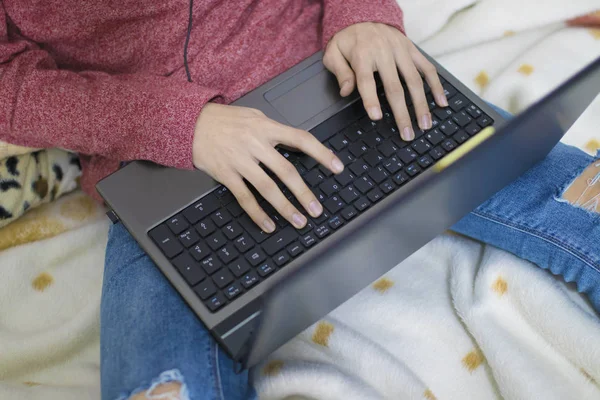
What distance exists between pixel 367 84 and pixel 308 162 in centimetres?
13

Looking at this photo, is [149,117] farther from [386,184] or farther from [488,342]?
[488,342]

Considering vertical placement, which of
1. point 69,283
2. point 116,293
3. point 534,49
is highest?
point 534,49

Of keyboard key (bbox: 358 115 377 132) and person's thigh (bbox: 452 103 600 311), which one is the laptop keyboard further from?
person's thigh (bbox: 452 103 600 311)

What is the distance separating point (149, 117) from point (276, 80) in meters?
0.18

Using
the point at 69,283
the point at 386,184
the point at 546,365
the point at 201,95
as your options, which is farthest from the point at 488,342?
the point at 69,283

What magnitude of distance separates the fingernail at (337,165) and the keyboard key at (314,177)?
2cm

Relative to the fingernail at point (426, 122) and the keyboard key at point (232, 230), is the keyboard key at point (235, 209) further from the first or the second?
the fingernail at point (426, 122)

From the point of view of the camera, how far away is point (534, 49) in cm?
109

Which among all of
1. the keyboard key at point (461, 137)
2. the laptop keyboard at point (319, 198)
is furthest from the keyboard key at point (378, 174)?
the keyboard key at point (461, 137)

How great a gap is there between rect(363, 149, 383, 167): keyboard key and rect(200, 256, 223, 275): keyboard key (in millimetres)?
218

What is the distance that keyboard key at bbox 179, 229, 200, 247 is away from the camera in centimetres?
69

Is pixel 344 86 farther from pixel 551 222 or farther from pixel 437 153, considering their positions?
pixel 551 222

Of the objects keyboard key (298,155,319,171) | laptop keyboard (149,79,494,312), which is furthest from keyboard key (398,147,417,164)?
keyboard key (298,155,319,171)

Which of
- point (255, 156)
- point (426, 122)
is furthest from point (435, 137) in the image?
point (255, 156)
